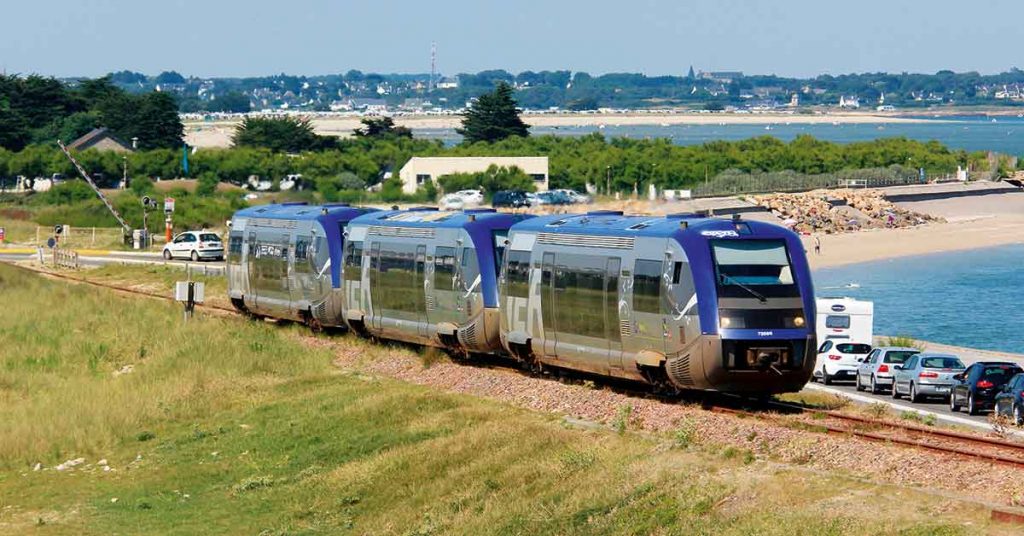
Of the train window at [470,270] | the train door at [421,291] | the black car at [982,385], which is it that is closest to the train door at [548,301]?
the train window at [470,270]

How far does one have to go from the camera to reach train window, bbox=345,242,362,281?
3916cm

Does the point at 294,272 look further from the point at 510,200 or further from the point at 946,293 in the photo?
the point at 510,200

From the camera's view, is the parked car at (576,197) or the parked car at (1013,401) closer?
the parked car at (1013,401)

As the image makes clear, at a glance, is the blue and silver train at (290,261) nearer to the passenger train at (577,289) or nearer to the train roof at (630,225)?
the passenger train at (577,289)

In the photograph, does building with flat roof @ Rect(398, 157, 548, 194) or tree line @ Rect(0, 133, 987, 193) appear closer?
building with flat roof @ Rect(398, 157, 548, 194)

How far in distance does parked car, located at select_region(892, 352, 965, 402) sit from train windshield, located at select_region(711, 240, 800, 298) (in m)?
11.2

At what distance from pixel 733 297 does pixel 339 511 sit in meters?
7.15

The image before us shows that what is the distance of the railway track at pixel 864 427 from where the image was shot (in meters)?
22.1

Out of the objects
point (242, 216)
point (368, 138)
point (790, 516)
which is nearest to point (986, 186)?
point (368, 138)

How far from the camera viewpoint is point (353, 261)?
39500 millimetres

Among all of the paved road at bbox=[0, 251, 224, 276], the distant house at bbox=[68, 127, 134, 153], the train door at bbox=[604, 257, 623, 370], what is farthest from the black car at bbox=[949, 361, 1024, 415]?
the distant house at bbox=[68, 127, 134, 153]

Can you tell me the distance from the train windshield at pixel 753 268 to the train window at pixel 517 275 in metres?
6.17

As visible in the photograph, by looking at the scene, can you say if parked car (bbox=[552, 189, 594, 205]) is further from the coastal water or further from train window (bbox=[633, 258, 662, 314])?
train window (bbox=[633, 258, 662, 314])

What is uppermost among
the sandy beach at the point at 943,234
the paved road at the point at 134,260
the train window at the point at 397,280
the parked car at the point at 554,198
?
the train window at the point at 397,280
